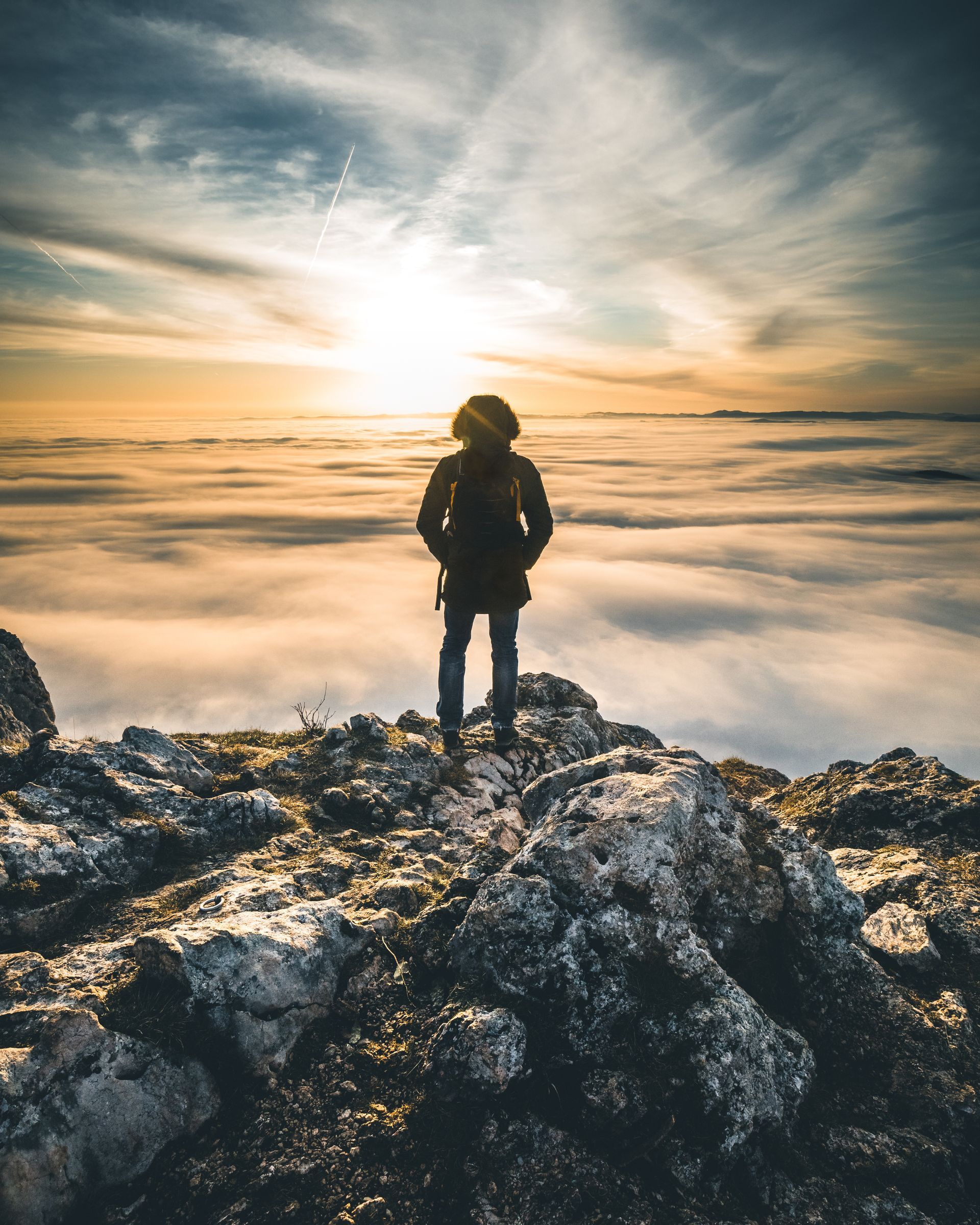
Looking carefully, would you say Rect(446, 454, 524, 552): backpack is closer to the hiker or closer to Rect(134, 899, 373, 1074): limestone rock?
the hiker

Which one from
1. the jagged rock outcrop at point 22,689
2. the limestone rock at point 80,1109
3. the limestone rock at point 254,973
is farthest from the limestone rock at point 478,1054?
the jagged rock outcrop at point 22,689

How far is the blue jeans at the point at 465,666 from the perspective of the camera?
6316 mm

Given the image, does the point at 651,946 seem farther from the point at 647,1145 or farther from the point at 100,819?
the point at 100,819

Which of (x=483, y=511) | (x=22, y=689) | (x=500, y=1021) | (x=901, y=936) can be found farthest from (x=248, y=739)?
(x=901, y=936)

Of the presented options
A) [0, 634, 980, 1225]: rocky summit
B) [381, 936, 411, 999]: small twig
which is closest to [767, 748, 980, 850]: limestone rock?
[0, 634, 980, 1225]: rocky summit

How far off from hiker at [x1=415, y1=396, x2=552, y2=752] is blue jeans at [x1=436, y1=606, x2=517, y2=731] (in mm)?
12

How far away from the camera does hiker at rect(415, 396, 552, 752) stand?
5648mm

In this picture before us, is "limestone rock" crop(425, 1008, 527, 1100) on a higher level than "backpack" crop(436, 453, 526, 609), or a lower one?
lower

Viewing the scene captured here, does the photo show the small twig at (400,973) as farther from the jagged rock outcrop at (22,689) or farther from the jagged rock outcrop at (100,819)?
the jagged rock outcrop at (22,689)

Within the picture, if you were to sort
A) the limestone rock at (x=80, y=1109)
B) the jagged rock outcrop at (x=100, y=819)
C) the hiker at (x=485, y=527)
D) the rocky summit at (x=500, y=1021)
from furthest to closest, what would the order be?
the hiker at (x=485, y=527), the jagged rock outcrop at (x=100, y=819), the rocky summit at (x=500, y=1021), the limestone rock at (x=80, y=1109)

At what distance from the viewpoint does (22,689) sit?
24.3 feet

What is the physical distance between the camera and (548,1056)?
9.22 ft

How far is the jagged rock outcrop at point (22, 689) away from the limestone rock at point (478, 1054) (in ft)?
20.5

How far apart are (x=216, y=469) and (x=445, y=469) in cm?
16384
